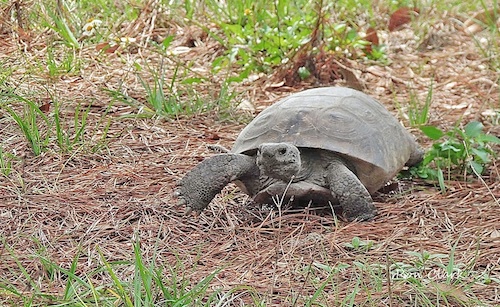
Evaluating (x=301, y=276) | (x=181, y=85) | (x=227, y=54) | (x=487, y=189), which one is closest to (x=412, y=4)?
(x=227, y=54)

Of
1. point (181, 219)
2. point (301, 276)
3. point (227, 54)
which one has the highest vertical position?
point (301, 276)

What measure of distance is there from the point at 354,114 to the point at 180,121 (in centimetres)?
130

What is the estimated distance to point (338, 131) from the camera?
2945 mm

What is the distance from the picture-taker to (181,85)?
4688 millimetres

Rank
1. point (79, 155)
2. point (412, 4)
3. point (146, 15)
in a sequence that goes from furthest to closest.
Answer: point (412, 4), point (146, 15), point (79, 155)

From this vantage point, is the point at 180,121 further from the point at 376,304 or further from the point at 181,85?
the point at 376,304

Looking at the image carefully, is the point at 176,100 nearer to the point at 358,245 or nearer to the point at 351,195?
the point at 351,195

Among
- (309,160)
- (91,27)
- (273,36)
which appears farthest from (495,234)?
(91,27)

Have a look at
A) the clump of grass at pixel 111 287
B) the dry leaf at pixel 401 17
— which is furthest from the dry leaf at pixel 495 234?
the dry leaf at pixel 401 17

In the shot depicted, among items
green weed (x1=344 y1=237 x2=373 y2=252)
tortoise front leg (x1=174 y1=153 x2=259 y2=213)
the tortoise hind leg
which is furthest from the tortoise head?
the tortoise hind leg

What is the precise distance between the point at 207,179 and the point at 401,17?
3853 millimetres

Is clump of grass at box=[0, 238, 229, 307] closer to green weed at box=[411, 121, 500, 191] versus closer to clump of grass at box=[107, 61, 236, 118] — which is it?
green weed at box=[411, 121, 500, 191]

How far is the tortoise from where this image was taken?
112 inches

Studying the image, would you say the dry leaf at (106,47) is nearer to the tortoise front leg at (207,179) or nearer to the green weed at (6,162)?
the green weed at (6,162)
